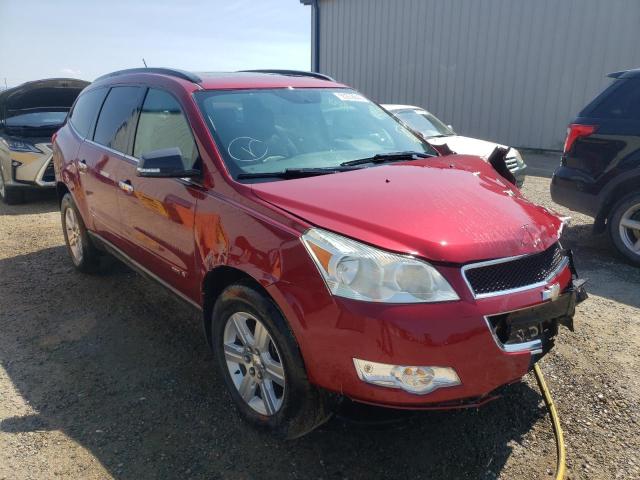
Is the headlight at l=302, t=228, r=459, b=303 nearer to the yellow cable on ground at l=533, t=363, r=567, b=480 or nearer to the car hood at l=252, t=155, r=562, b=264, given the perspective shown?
the car hood at l=252, t=155, r=562, b=264

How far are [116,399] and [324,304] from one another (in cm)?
162

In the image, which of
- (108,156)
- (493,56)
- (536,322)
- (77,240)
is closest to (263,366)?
(536,322)

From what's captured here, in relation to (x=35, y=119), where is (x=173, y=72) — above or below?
above

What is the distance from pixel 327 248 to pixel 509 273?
0.78m

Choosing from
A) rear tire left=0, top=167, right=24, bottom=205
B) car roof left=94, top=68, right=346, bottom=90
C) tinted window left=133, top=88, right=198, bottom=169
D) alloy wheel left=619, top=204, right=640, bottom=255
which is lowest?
rear tire left=0, top=167, right=24, bottom=205

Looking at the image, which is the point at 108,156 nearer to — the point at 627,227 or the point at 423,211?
the point at 423,211

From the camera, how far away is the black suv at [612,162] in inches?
195

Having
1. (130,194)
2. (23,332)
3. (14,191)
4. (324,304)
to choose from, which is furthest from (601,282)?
(14,191)

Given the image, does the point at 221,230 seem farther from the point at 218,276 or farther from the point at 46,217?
the point at 46,217

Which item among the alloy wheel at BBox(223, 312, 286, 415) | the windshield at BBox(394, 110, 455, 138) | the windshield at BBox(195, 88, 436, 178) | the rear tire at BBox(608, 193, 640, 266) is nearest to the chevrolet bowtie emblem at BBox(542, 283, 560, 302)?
the alloy wheel at BBox(223, 312, 286, 415)

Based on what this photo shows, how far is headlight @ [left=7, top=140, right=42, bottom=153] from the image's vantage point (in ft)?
25.3

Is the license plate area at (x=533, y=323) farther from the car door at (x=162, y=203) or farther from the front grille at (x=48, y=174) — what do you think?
the front grille at (x=48, y=174)

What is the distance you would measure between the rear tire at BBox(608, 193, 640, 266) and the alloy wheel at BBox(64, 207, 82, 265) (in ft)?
16.8

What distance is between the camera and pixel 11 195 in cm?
807
